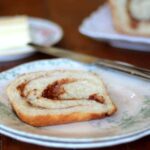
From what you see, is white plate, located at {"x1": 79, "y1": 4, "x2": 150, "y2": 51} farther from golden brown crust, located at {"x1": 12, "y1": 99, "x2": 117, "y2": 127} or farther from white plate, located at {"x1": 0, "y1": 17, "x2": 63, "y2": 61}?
golden brown crust, located at {"x1": 12, "y1": 99, "x2": 117, "y2": 127}

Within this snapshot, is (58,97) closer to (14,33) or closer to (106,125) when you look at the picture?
(106,125)

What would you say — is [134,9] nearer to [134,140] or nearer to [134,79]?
[134,79]

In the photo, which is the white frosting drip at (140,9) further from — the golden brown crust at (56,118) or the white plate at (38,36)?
the golden brown crust at (56,118)

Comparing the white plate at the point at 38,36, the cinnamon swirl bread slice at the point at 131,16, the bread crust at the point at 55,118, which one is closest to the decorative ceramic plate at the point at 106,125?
the bread crust at the point at 55,118

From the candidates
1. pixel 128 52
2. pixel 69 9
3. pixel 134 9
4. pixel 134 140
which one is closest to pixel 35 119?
pixel 134 140

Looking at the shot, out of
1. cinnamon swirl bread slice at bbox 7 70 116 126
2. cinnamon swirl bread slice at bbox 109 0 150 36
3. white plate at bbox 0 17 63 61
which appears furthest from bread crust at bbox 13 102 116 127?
cinnamon swirl bread slice at bbox 109 0 150 36
